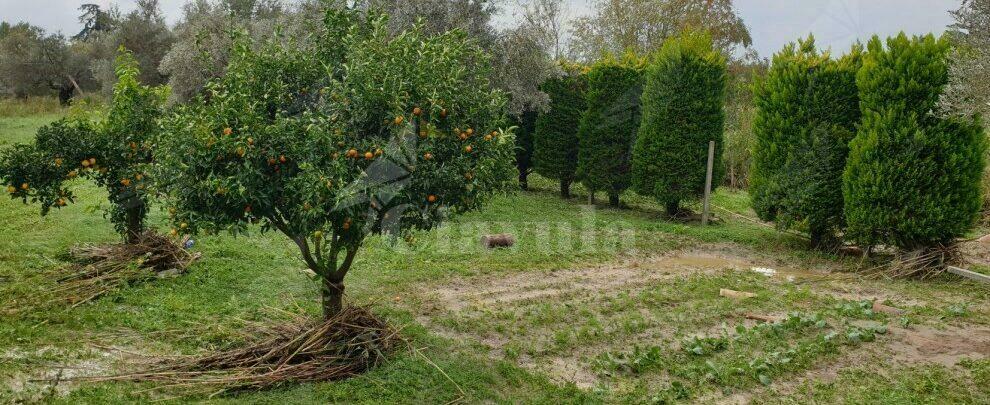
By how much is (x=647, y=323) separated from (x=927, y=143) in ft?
14.9

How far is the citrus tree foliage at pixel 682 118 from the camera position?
11.8 metres

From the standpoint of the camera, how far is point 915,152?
826 centimetres

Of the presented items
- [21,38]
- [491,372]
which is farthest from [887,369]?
[21,38]

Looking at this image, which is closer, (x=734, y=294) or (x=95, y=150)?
(x=95, y=150)

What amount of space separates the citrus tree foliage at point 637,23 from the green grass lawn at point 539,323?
16.5 metres

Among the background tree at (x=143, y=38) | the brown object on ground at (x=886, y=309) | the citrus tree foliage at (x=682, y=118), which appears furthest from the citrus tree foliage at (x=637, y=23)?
the brown object on ground at (x=886, y=309)

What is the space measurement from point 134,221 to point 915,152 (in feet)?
28.8

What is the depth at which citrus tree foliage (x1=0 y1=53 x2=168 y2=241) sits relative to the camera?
6.66 m

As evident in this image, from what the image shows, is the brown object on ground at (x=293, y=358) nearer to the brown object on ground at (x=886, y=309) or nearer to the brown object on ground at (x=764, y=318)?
the brown object on ground at (x=764, y=318)

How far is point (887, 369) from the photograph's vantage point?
17.1 ft

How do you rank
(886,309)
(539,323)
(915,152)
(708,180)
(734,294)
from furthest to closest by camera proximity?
(708,180)
(915,152)
(734,294)
(886,309)
(539,323)

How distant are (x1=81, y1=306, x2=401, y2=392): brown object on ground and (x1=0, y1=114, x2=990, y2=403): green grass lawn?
12 cm

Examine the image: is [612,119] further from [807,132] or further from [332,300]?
[332,300]

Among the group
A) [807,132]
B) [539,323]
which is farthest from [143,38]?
[539,323]
